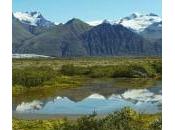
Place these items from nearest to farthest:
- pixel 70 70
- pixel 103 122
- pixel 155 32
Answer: pixel 155 32, pixel 103 122, pixel 70 70

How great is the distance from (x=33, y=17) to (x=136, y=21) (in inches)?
23.3

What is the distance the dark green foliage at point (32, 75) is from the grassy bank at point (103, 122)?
9.1 inches

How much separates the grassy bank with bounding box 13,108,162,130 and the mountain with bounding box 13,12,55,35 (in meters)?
0.53

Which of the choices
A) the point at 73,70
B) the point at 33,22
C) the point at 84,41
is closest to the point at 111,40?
the point at 84,41

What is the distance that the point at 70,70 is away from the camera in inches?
112

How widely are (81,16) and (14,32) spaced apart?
40 centimetres

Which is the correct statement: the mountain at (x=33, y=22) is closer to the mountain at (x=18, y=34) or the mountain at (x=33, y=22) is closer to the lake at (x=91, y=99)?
the mountain at (x=18, y=34)

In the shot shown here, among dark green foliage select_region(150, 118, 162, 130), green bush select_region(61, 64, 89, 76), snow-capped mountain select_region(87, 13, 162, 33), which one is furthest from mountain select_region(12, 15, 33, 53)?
dark green foliage select_region(150, 118, 162, 130)

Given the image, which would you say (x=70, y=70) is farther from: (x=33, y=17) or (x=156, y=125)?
(x=156, y=125)

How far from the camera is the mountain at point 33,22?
111 inches

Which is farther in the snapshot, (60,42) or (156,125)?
(60,42)

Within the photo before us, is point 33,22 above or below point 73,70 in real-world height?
above

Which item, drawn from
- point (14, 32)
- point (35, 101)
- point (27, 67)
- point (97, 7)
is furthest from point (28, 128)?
point (97, 7)

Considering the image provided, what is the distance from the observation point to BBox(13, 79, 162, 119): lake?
273cm
